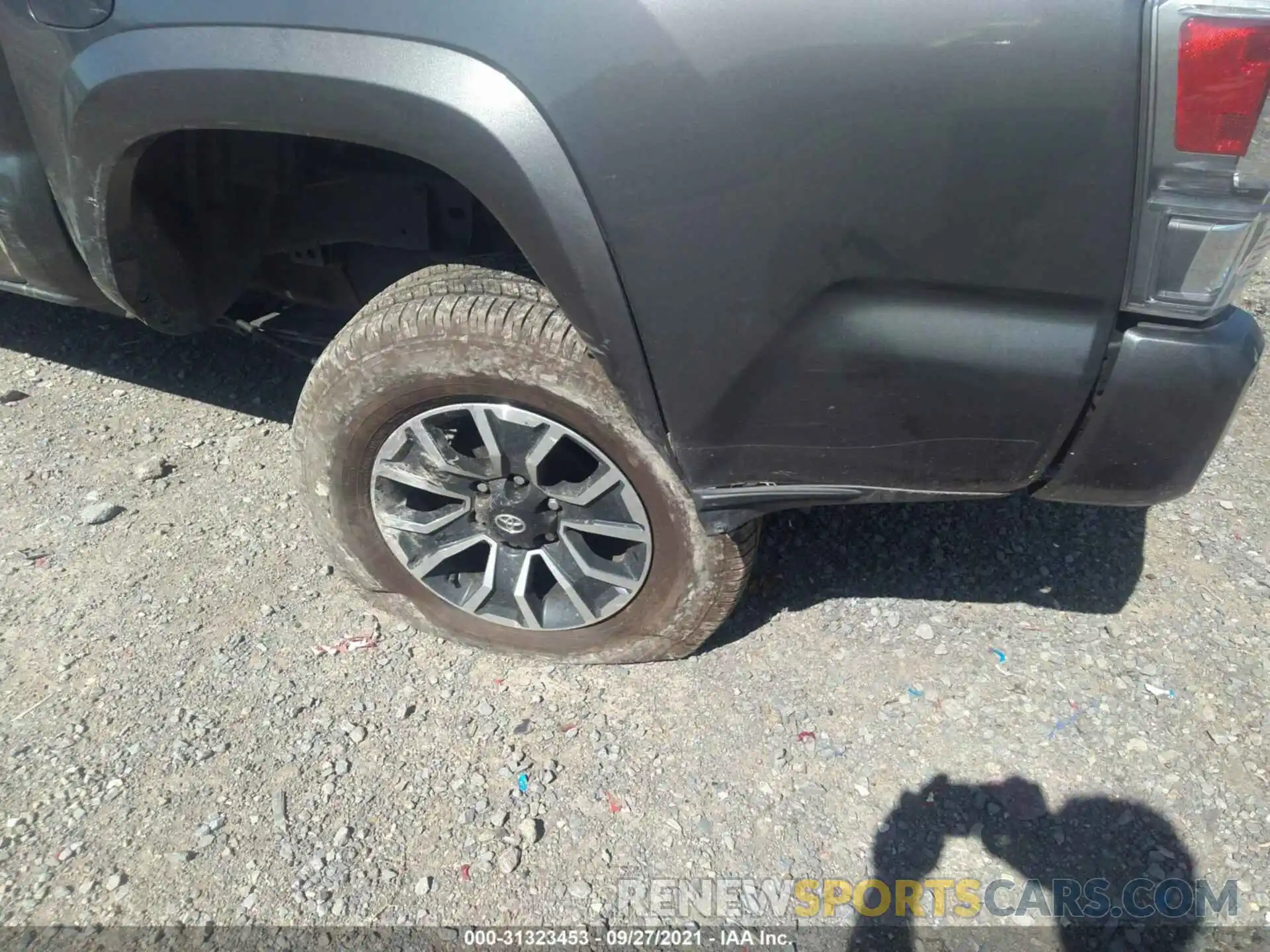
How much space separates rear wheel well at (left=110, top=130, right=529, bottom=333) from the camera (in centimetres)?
212

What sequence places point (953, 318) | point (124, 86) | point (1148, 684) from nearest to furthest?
1. point (953, 318)
2. point (124, 86)
3. point (1148, 684)

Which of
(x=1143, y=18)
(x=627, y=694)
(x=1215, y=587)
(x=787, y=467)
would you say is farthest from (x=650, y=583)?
(x=1215, y=587)

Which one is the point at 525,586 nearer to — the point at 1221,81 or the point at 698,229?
the point at 698,229

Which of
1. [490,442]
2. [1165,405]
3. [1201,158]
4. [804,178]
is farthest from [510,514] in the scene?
[1201,158]

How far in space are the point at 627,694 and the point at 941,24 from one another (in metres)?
1.70

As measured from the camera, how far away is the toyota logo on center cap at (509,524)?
7.07 feet

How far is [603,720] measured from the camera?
2.28 m

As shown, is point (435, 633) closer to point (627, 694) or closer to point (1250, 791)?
point (627, 694)

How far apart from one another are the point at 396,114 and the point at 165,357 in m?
2.45

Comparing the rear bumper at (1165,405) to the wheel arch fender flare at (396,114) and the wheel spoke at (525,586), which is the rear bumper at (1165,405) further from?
the wheel spoke at (525,586)

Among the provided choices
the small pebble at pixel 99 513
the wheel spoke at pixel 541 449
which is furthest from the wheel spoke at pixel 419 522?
the small pebble at pixel 99 513

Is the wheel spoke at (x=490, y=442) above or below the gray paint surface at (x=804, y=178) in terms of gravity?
below

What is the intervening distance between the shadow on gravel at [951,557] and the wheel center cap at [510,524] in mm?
668

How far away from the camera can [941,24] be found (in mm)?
1312
